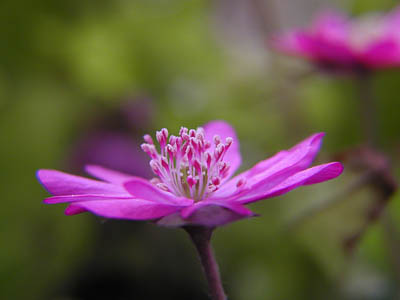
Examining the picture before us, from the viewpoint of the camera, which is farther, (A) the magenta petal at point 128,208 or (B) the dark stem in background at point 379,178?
(B) the dark stem in background at point 379,178

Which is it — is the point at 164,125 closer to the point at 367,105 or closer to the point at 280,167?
the point at 367,105

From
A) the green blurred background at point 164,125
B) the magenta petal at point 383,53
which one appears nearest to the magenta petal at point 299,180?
the green blurred background at point 164,125

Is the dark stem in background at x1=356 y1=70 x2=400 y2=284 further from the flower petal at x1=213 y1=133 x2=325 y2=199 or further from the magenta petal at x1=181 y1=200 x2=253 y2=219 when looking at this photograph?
the magenta petal at x1=181 y1=200 x2=253 y2=219

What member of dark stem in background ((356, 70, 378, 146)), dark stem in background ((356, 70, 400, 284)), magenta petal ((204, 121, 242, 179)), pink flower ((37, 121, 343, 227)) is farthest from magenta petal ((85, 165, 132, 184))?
dark stem in background ((356, 70, 378, 146))

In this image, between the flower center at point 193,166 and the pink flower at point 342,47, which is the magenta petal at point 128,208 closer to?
the flower center at point 193,166

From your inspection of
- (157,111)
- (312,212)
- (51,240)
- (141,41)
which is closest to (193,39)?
(141,41)

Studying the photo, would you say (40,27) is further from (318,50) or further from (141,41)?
(318,50)
